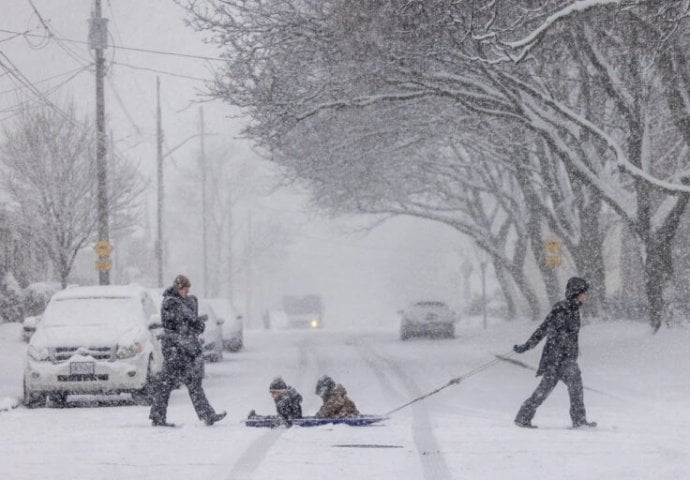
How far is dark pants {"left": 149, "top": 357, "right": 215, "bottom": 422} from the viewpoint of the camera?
1297 cm

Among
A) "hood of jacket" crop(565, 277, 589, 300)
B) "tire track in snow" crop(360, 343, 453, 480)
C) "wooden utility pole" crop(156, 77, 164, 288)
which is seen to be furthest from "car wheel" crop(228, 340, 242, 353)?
"hood of jacket" crop(565, 277, 589, 300)

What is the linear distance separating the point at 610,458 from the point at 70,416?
7599mm

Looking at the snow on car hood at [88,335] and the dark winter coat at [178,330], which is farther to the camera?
the snow on car hood at [88,335]

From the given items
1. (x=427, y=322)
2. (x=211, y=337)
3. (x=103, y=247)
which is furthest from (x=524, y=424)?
(x=427, y=322)

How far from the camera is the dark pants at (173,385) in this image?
13.0 m

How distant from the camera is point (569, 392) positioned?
12711mm

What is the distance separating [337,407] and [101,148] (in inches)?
684

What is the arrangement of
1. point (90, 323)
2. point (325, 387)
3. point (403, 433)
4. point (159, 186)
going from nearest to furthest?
1. point (403, 433)
2. point (325, 387)
3. point (90, 323)
4. point (159, 186)

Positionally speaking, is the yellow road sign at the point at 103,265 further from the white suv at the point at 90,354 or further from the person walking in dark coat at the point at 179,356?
the person walking in dark coat at the point at 179,356

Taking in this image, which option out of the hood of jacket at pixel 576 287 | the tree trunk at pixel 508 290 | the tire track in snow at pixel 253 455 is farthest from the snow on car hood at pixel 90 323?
the tree trunk at pixel 508 290

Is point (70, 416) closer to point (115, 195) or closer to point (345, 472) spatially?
point (345, 472)

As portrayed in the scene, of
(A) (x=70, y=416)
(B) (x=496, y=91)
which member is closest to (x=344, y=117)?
(B) (x=496, y=91)

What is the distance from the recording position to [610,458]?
401 inches

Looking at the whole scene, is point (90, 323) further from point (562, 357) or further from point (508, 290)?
point (508, 290)
